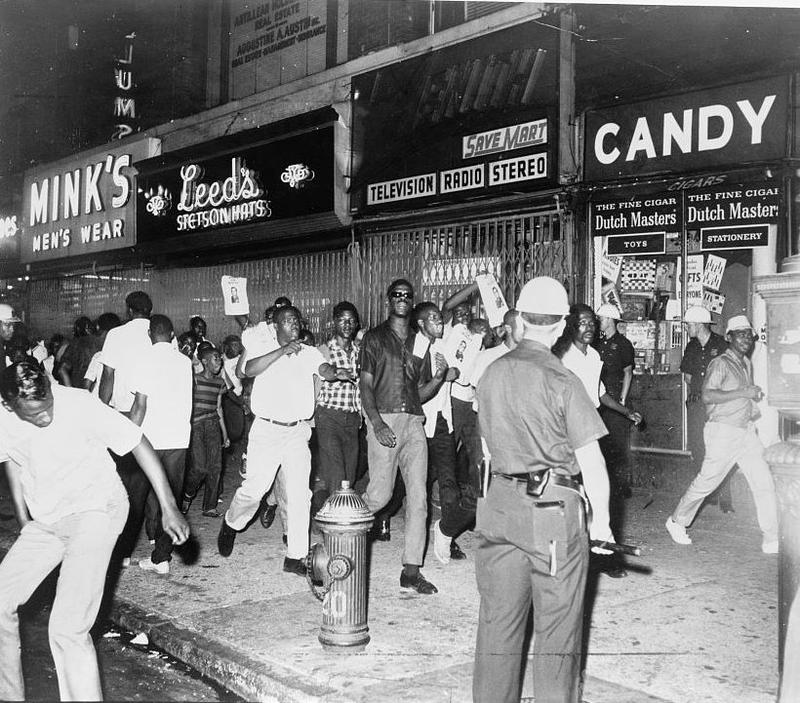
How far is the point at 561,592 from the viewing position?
3674 mm

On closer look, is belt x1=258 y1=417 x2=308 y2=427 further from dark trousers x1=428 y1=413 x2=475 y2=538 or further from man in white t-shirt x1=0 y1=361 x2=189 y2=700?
man in white t-shirt x1=0 y1=361 x2=189 y2=700

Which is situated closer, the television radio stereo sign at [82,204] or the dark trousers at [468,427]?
the dark trousers at [468,427]

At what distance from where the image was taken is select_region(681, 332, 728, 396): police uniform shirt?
32.1ft

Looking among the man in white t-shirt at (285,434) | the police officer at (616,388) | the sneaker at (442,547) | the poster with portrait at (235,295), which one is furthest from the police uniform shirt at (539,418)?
the police officer at (616,388)

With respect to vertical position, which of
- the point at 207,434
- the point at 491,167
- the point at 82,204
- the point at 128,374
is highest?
the point at 82,204

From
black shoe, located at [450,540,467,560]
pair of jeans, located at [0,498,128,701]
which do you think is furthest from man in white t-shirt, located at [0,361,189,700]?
black shoe, located at [450,540,467,560]

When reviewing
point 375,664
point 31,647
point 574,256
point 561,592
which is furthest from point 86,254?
point 561,592

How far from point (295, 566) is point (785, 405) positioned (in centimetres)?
400

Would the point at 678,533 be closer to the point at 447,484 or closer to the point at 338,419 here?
the point at 447,484

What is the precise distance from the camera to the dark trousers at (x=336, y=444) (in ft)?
24.9

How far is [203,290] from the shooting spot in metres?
17.1

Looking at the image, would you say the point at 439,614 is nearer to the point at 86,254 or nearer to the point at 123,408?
the point at 123,408

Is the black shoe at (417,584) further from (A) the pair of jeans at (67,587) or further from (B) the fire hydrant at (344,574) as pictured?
(A) the pair of jeans at (67,587)

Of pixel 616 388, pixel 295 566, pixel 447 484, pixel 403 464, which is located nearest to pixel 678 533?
pixel 447 484
